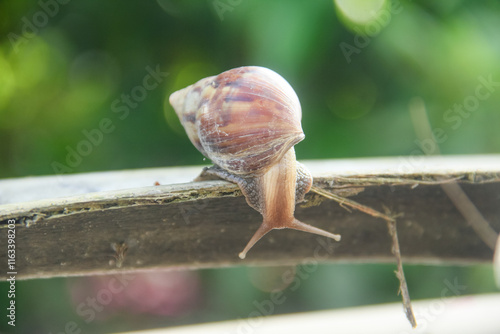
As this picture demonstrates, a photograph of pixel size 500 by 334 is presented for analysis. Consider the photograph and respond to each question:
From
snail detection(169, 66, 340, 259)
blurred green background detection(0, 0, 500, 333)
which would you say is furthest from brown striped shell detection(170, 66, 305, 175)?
blurred green background detection(0, 0, 500, 333)

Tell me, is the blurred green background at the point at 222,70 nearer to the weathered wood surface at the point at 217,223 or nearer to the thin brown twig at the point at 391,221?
the weathered wood surface at the point at 217,223

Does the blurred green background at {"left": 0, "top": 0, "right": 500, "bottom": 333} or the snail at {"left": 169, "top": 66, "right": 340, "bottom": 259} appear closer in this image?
the snail at {"left": 169, "top": 66, "right": 340, "bottom": 259}

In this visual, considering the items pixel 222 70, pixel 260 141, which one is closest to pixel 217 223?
pixel 260 141

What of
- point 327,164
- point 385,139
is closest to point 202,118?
point 327,164

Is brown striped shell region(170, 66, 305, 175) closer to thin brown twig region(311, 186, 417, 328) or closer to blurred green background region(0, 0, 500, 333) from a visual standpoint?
thin brown twig region(311, 186, 417, 328)

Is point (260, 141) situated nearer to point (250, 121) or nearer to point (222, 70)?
point (250, 121)

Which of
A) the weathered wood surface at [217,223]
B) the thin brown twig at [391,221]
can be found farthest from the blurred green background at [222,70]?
the thin brown twig at [391,221]
